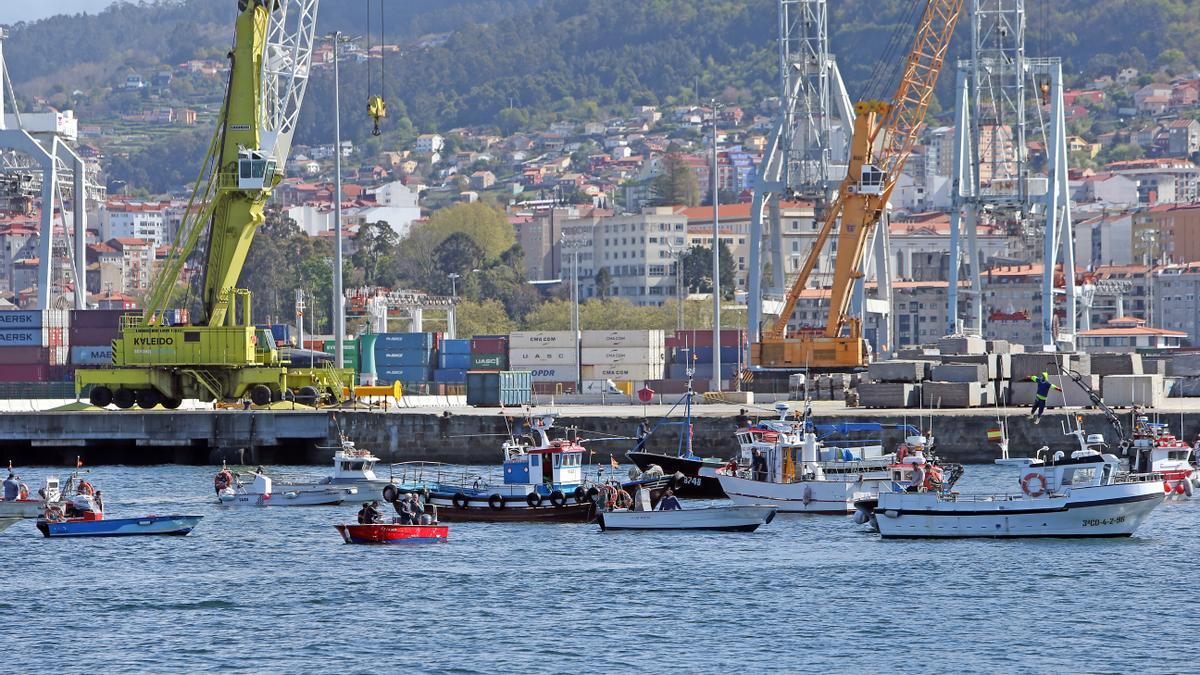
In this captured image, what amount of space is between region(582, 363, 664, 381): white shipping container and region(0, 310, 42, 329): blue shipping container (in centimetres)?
3243

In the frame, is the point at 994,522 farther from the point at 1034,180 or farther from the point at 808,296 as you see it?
the point at 808,296

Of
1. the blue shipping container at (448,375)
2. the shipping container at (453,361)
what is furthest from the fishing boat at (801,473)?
the shipping container at (453,361)

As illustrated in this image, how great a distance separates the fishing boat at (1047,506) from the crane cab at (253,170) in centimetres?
3652

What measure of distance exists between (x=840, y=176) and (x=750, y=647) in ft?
233

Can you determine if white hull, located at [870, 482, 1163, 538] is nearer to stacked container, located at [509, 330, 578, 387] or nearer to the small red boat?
the small red boat

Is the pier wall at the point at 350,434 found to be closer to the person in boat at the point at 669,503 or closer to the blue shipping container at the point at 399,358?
the person in boat at the point at 669,503

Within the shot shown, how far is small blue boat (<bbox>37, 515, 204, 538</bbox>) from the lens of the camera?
A: 54531 mm

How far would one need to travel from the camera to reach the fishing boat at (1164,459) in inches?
2454

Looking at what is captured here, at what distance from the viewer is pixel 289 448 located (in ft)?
257

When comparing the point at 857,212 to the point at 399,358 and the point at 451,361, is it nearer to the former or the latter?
the point at 451,361

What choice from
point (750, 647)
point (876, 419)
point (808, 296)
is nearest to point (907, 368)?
point (876, 419)

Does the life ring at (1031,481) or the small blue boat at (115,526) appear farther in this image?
the small blue boat at (115,526)

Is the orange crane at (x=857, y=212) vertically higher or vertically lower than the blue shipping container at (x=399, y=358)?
higher

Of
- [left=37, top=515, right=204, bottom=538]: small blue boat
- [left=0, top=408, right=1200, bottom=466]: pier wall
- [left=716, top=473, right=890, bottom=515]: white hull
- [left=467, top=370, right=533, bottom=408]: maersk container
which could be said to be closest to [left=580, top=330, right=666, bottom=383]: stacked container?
[left=467, top=370, right=533, bottom=408]: maersk container
